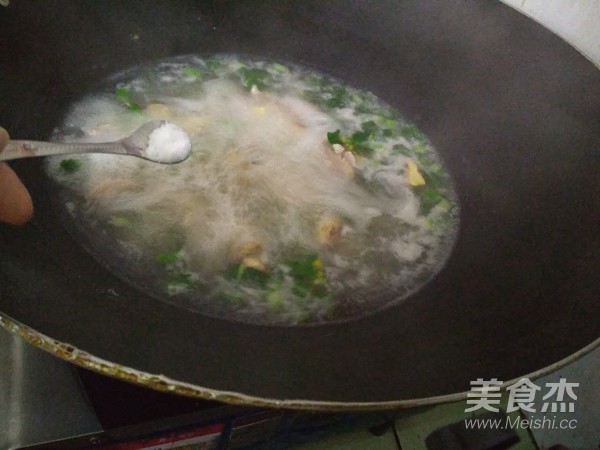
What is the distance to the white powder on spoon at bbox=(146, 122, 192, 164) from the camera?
1346 mm

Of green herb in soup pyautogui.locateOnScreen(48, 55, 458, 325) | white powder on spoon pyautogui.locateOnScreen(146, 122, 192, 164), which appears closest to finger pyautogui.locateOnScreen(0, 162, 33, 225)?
green herb in soup pyautogui.locateOnScreen(48, 55, 458, 325)

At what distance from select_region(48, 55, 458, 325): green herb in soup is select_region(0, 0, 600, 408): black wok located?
0.20 feet

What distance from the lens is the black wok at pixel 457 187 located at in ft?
2.81

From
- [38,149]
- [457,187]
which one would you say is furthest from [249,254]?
[457,187]

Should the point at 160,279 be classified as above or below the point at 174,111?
below

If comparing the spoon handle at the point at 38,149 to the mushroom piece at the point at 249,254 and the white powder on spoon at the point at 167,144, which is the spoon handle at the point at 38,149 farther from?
the mushroom piece at the point at 249,254

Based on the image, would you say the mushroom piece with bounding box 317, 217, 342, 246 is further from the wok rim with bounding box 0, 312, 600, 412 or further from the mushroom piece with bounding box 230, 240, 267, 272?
the wok rim with bounding box 0, 312, 600, 412

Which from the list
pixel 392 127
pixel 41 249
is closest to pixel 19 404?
pixel 41 249

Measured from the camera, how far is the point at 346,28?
175 centimetres

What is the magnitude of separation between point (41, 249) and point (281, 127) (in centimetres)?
85

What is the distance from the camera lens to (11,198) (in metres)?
0.93

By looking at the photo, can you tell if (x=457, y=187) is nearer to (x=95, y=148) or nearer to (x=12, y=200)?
(x=95, y=148)

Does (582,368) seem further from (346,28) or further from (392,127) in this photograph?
(346,28)

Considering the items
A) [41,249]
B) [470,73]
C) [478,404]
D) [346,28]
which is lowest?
[478,404]
